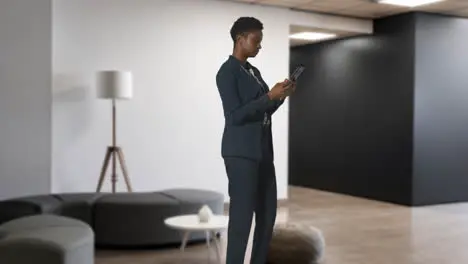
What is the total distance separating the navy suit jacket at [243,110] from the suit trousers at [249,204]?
0.16ft

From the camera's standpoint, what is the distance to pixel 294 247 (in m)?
4.80

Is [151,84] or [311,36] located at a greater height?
[311,36]

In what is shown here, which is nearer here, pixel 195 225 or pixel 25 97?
pixel 195 225

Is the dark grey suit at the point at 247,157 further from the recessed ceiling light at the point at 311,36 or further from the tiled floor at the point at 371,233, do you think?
the recessed ceiling light at the point at 311,36

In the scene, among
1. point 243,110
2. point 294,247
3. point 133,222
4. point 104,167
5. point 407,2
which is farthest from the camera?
point 407,2

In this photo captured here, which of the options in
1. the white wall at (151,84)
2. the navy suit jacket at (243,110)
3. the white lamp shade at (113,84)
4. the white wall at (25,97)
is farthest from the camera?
the white wall at (151,84)

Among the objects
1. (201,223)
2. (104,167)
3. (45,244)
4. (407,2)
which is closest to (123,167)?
(104,167)

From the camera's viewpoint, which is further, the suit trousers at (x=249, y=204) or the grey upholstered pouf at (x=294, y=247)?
the grey upholstered pouf at (x=294, y=247)

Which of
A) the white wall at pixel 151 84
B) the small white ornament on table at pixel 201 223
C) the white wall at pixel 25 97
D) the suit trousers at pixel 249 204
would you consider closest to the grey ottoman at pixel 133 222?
the small white ornament on table at pixel 201 223

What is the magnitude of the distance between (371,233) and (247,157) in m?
4.64

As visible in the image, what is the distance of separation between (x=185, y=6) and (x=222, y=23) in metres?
0.61

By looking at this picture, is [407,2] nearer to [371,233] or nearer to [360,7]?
[360,7]

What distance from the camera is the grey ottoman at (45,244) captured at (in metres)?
3.57

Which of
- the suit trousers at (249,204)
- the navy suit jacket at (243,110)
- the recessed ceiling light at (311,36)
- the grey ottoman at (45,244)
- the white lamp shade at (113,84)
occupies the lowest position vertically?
the grey ottoman at (45,244)
